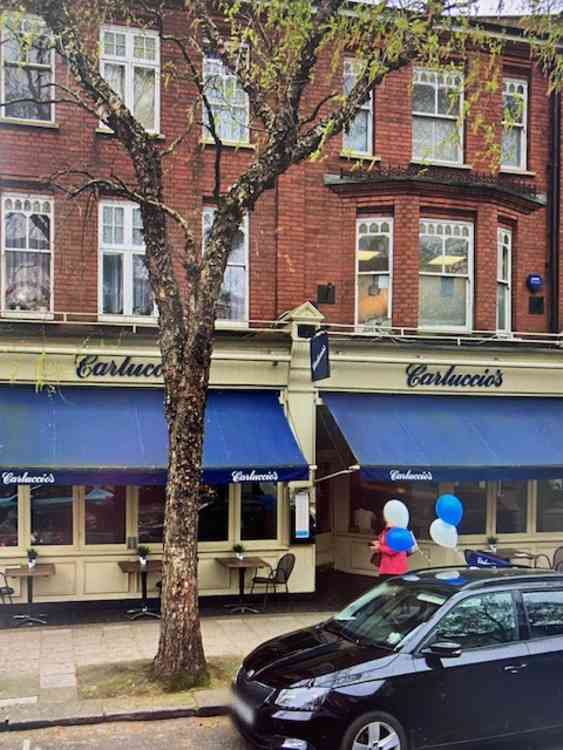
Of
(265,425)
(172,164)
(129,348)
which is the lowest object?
(265,425)

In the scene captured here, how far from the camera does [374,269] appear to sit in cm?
1236

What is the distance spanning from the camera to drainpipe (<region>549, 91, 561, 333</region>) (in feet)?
43.5

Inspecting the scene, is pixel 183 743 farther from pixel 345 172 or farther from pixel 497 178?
pixel 497 178

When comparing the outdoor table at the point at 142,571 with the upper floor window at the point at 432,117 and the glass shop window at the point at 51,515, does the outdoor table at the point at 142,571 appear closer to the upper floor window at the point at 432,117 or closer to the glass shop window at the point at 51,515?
the glass shop window at the point at 51,515

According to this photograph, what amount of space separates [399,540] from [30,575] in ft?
16.3

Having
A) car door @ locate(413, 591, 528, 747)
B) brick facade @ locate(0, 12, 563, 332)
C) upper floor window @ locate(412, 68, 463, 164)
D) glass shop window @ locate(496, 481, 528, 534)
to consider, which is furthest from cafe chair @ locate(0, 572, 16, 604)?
upper floor window @ locate(412, 68, 463, 164)

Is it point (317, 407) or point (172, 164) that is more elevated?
point (172, 164)

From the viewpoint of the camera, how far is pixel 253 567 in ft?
35.5

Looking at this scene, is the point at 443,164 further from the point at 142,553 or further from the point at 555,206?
the point at 142,553

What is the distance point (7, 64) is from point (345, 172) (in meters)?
5.41

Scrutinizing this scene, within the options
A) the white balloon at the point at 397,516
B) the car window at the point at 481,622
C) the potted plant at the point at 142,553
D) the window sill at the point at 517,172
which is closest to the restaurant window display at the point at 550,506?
the white balloon at the point at 397,516

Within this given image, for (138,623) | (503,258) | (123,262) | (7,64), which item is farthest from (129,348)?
(503,258)

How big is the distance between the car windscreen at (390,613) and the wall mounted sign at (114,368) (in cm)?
527

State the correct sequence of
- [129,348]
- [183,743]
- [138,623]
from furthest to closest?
[129,348] < [138,623] < [183,743]
